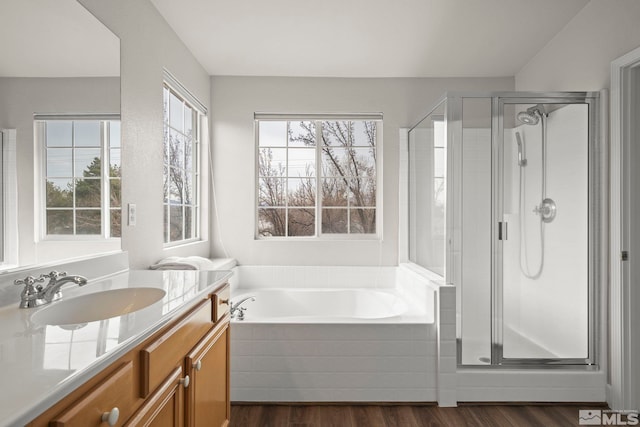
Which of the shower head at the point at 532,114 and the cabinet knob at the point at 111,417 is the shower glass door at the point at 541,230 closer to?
the shower head at the point at 532,114

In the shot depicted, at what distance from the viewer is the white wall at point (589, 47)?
87.4 inches

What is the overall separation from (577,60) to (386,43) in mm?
1278

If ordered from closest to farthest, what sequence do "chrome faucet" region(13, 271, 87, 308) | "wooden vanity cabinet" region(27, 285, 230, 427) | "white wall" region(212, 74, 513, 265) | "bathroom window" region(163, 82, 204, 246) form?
"wooden vanity cabinet" region(27, 285, 230, 427) → "chrome faucet" region(13, 271, 87, 308) → "bathroom window" region(163, 82, 204, 246) → "white wall" region(212, 74, 513, 265)

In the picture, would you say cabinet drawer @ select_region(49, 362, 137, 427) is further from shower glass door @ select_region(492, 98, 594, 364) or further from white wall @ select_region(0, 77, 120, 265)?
shower glass door @ select_region(492, 98, 594, 364)

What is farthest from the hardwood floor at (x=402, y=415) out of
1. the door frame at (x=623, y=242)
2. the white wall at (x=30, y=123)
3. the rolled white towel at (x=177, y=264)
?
the white wall at (x=30, y=123)

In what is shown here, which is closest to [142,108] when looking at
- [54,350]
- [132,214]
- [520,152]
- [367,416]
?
[132,214]

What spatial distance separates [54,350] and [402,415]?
196 cm

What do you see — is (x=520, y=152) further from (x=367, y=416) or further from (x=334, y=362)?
(x=367, y=416)

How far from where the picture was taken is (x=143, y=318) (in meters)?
1.06

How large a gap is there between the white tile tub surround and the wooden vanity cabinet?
19.9 inches

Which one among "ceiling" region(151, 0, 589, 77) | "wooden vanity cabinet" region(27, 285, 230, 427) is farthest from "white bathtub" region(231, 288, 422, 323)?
"ceiling" region(151, 0, 589, 77)

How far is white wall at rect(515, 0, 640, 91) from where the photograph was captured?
7.29 ft

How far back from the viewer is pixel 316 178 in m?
3.65

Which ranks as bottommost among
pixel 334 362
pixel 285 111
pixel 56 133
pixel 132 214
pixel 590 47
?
pixel 334 362
